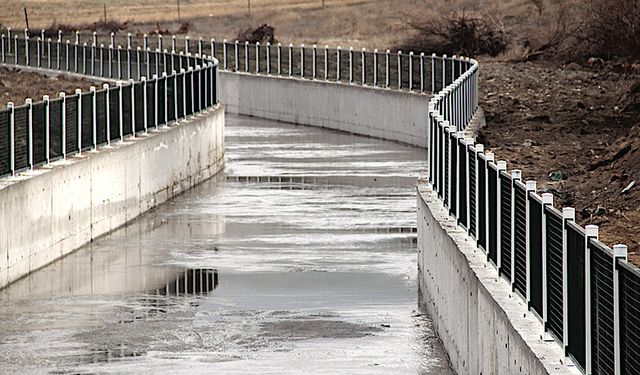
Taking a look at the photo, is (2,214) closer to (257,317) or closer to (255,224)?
(257,317)

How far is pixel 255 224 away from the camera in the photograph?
27391 mm

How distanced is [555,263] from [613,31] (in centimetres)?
4880

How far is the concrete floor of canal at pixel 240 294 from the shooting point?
56.4 ft

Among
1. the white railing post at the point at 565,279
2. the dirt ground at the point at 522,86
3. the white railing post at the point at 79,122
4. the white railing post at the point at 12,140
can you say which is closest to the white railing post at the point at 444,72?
the dirt ground at the point at 522,86

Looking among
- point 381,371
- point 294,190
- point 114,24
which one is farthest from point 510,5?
point 381,371

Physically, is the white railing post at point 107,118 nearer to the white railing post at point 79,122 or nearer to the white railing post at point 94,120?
the white railing post at point 94,120

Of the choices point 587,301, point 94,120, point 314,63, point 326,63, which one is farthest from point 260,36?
point 587,301

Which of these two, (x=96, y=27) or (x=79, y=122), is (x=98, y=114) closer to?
(x=79, y=122)

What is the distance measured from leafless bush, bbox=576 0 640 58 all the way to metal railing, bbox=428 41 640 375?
39541mm

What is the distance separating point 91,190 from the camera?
2612cm

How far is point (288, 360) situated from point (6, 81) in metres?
57.3

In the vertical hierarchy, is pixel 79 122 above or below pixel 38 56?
above

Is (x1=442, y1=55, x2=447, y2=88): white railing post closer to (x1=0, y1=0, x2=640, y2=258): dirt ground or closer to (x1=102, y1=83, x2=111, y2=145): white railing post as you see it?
(x1=0, y1=0, x2=640, y2=258): dirt ground

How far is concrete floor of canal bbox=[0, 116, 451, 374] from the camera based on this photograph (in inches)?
677
